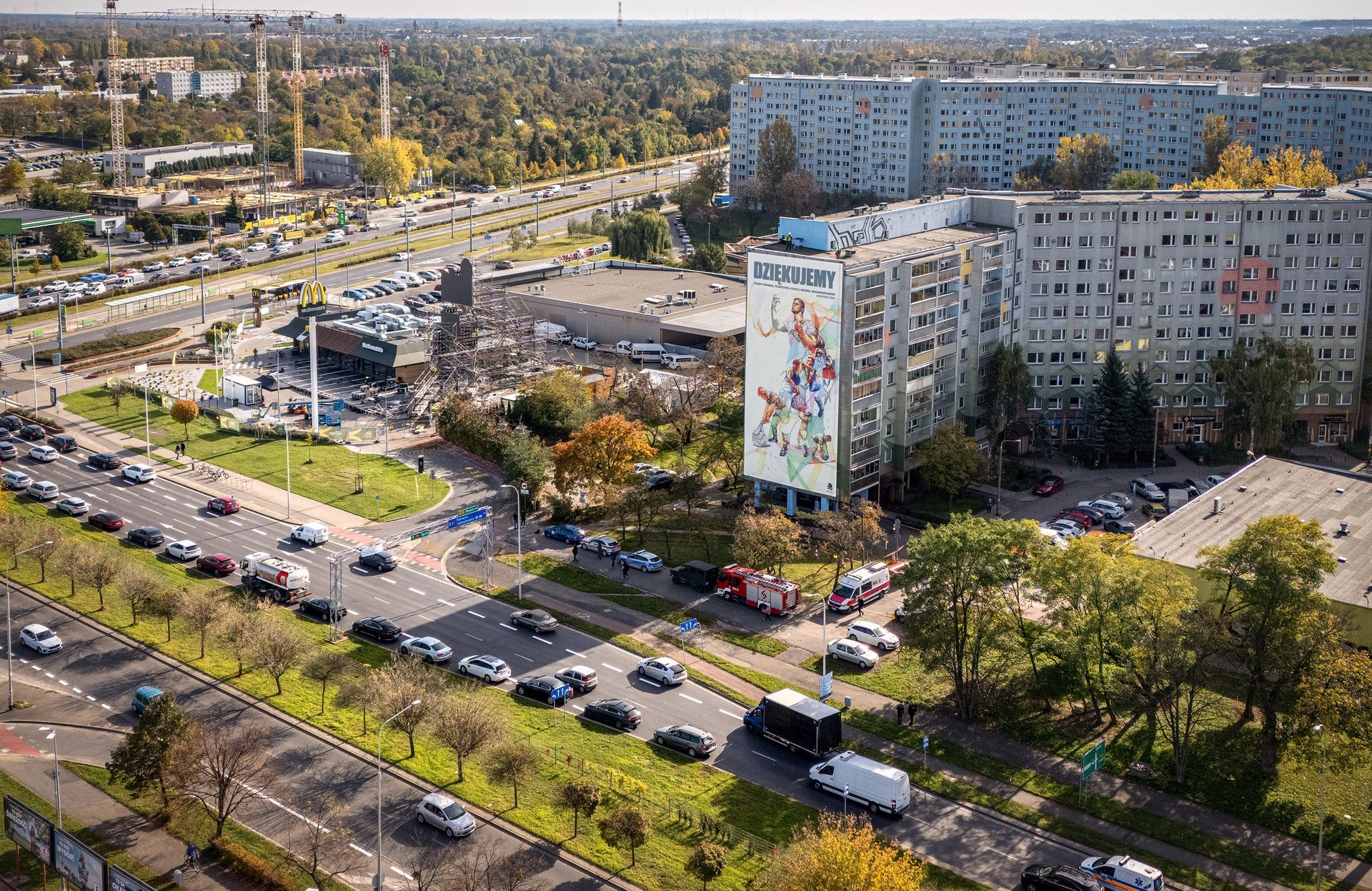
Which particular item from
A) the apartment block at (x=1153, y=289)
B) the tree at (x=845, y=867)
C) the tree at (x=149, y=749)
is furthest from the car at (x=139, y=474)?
the tree at (x=845, y=867)

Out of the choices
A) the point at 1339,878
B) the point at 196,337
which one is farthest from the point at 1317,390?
the point at 196,337

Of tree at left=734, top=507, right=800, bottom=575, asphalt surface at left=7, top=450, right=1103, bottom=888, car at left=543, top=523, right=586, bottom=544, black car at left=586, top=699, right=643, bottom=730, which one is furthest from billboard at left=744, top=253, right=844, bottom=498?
black car at left=586, top=699, right=643, bottom=730

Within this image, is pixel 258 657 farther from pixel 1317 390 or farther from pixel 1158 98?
pixel 1158 98

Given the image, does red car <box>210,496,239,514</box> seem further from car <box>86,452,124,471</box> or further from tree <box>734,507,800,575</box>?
tree <box>734,507,800,575</box>

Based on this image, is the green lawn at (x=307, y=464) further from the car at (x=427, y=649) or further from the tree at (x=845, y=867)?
the tree at (x=845, y=867)

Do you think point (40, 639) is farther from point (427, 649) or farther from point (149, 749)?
point (427, 649)

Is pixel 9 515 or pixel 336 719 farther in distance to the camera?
pixel 9 515

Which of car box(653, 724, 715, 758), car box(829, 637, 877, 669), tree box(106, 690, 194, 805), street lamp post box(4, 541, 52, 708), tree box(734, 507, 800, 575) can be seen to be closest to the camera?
tree box(106, 690, 194, 805)
